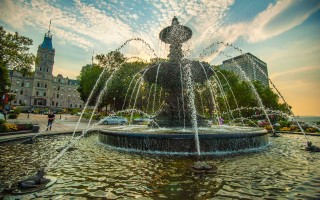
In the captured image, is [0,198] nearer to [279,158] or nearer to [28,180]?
[28,180]

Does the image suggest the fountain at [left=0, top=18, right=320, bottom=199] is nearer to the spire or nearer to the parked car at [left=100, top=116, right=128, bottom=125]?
the parked car at [left=100, top=116, right=128, bottom=125]

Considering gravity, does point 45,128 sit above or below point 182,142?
below

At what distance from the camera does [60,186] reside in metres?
4.54

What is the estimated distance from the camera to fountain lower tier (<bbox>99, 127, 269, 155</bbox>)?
8500 mm

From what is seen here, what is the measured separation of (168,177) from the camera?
5.27 m

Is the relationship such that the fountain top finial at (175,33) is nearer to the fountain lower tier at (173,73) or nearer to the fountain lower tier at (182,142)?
the fountain lower tier at (173,73)

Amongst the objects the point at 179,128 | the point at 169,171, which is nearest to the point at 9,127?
the point at 179,128

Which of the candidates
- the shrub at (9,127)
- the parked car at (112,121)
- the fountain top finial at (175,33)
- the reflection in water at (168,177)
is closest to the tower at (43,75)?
the parked car at (112,121)

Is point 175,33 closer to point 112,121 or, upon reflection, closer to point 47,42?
point 112,121

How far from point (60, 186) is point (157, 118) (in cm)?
1047

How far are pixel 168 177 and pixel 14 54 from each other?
102 feet

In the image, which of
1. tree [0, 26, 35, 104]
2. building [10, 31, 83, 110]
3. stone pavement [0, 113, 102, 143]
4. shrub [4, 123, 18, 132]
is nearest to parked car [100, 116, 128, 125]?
stone pavement [0, 113, 102, 143]

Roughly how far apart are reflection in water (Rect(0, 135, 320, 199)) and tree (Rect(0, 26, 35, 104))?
25654 mm

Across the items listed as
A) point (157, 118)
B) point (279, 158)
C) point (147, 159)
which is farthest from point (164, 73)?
point (279, 158)
